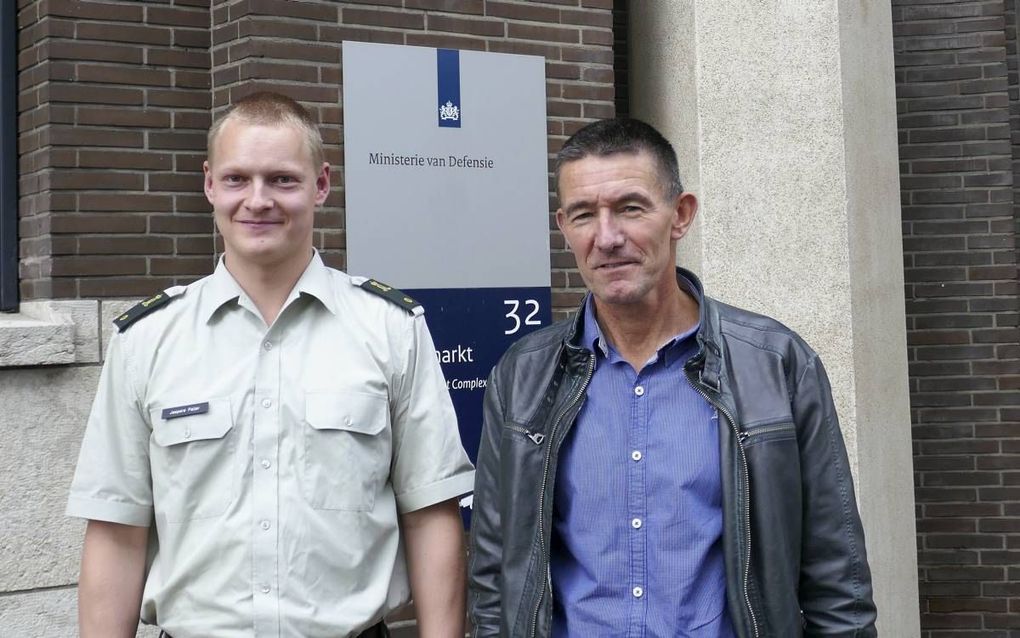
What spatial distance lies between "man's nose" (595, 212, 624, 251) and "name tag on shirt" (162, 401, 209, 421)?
92cm

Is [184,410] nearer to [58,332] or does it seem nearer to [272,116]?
[272,116]

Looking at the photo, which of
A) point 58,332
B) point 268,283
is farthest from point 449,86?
point 268,283

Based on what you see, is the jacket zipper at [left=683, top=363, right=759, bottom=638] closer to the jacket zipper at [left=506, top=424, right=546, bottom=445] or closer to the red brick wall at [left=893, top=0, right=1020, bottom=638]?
the jacket zipper at [left=506, top=424, right=546, bottom=445]

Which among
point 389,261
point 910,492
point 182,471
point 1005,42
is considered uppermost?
point 1005,42

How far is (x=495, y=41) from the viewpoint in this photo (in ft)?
18.5

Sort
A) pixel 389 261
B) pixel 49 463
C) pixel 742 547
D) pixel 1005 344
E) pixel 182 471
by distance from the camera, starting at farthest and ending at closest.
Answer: pixel 1005 344 < pixel 389 261 < pixel 49 463 < pixel 182 471 < pixel 742 547

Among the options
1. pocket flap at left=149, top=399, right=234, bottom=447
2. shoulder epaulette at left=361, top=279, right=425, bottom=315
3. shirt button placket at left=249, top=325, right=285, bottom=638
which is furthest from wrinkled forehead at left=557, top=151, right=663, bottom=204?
pocket flap at left=149, top=399, right=234, bottom=447

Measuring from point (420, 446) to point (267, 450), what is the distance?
0.35 meters

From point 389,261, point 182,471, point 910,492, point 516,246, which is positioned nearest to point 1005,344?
point 910,492

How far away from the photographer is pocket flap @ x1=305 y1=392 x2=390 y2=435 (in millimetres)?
2635

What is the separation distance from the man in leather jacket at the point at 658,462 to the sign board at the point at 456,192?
2628 millimetres

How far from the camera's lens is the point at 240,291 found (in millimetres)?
2750

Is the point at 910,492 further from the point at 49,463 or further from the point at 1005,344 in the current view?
the point at 49,463

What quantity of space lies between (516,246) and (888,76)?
216 centimetres
